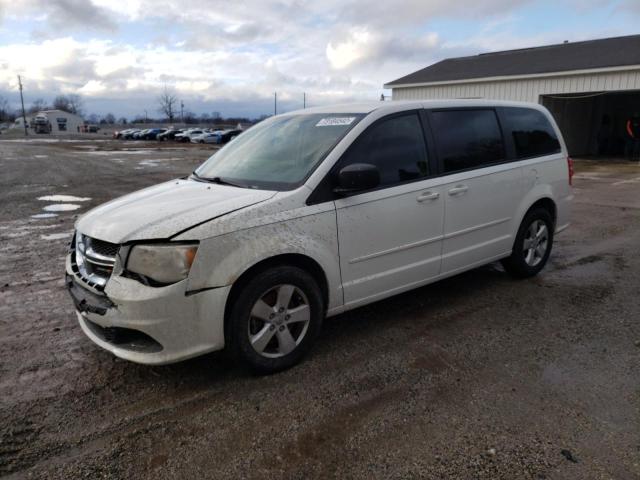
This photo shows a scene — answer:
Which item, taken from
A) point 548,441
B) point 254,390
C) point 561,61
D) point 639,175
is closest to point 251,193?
point 254,390

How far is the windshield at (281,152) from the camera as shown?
3.69m

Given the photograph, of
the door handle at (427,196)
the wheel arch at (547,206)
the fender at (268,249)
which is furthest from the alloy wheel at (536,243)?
the fender at (268,249)

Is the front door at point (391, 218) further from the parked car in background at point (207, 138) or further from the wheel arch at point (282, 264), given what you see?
the parked car in background at point (207, 138)

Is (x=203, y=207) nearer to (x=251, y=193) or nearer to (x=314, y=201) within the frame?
(x=251, y=193)

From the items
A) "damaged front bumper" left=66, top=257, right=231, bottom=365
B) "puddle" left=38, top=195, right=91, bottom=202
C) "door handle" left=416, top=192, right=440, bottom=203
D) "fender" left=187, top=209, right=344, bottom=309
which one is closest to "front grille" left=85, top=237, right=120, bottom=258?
"damaged front bumper" left=66, top=257, right=231, bottom=365

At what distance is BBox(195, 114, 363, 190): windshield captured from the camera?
3688 mm

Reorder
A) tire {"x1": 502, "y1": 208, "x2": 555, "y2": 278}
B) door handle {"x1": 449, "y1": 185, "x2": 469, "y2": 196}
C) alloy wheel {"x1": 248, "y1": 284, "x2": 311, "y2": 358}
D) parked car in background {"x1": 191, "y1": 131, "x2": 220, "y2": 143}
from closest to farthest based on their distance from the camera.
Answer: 1. alloy wheel {"x1": 248, "y1": 284, "x2": 311, "y2": 358}
2. door handle {"x1": 449, "y1": 185, "x2": 469, "y2": 196}
3. tire {"x1": 502, "y1": 208, "x2": 555, "y2": 278}
4. parked car in background {"x1": 191, "y1": 131, "x2": 220, "y2": 143}

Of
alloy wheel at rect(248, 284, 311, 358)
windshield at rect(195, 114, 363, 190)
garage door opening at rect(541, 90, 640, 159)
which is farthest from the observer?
garage door opening at rect(541, 90, 640, 159)

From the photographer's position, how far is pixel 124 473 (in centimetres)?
252

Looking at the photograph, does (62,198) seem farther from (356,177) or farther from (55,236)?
(356,177)

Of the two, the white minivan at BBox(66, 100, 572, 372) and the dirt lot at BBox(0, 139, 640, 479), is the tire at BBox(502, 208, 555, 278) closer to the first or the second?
the white minivan at BBox(66, 100, 572, 372)

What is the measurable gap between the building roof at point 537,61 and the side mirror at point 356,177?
1884 cm

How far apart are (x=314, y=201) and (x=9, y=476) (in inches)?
91.4

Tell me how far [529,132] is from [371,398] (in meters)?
3.53
